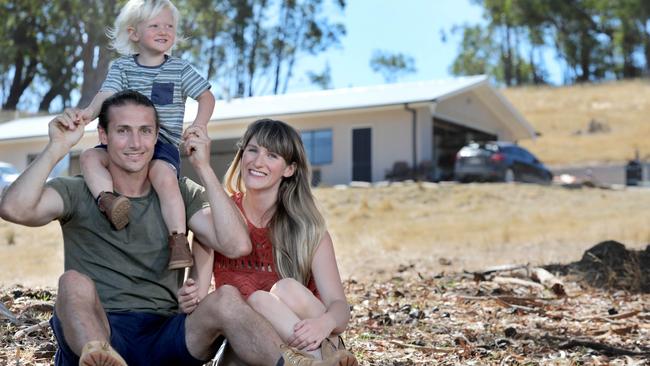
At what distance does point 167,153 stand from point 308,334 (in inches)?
49.1

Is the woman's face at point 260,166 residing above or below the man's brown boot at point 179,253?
above

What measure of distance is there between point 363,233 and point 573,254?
4.42 metres

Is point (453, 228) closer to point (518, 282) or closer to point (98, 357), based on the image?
point (518, 282)

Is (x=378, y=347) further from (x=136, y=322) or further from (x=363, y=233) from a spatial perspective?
(x=363, y=233)

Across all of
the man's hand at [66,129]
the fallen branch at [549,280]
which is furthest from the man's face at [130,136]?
the fallen branch at [549,280]

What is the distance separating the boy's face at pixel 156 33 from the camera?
456 centimetres

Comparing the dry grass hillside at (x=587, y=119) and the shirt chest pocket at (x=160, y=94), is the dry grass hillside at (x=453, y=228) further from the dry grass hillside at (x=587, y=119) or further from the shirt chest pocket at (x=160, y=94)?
the dry grass hillside at (x=587, y=119)

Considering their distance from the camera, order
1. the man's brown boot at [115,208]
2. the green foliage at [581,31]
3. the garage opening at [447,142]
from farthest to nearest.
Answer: the green foliage at [581,31] → the garage opening at [447,142] → the man's brown boot at [115,208]

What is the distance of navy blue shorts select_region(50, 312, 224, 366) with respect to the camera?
366 centimetres

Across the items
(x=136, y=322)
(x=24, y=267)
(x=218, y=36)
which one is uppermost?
(x=218, y=36)

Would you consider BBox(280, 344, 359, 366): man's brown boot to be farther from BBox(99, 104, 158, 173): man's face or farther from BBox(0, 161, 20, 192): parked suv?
BBox(0, 161, 20, 192): parked suv

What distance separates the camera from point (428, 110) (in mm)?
25344

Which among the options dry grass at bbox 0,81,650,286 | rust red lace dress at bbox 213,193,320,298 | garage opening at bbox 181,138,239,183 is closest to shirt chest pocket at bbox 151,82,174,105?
rust red lace dress at bbox 213,193,320,298

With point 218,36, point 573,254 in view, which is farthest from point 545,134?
point 573,254
